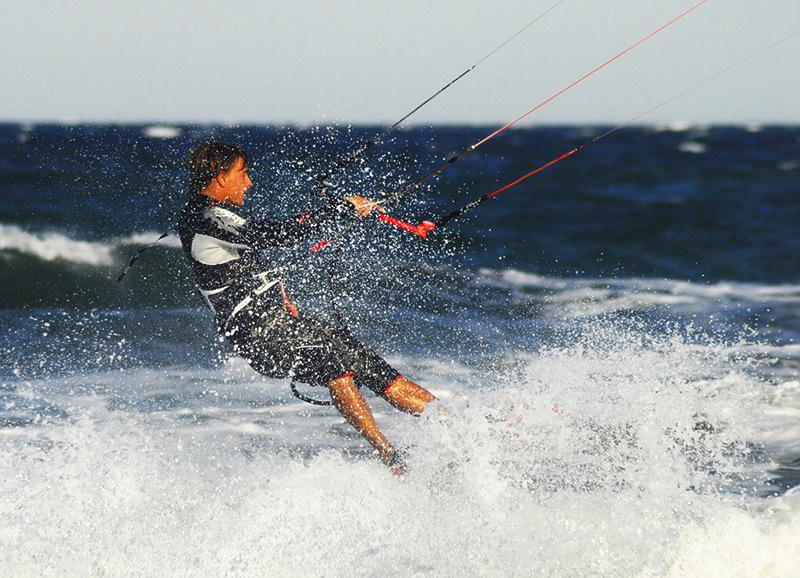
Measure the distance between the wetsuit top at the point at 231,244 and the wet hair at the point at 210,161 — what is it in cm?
8

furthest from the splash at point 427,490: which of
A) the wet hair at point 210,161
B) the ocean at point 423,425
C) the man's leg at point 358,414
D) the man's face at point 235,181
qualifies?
the wet hair at point 210,161

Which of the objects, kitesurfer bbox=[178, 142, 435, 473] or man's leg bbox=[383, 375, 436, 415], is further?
man's leg bbox=[383, 375, 436, 415]

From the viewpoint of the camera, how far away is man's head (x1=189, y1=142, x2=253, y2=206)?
4.55 meters

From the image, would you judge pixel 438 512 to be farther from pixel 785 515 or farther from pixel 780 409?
pixel 780 409

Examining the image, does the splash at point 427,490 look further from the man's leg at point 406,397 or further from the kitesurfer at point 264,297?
the kitesurfer at point 264,297

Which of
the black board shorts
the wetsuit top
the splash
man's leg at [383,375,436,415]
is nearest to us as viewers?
the splash

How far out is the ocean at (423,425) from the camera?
4.21 m

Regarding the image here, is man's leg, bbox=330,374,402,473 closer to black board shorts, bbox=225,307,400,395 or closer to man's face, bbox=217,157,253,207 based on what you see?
black board shorts, bbox=225,307,400,395

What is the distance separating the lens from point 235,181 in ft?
15.1

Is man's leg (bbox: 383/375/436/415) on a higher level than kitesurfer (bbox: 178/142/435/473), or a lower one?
lower

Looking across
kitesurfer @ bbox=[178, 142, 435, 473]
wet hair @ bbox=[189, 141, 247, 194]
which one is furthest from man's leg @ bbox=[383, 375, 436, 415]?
wet hair @ bbox=[189, 141, 247, 194]

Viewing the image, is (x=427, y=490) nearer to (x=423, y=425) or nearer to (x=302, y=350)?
(x=423, y=425)

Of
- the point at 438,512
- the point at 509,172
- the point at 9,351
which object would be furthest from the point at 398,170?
the point at 438,512

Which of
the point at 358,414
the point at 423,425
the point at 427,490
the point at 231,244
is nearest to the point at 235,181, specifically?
the point at 231,244
